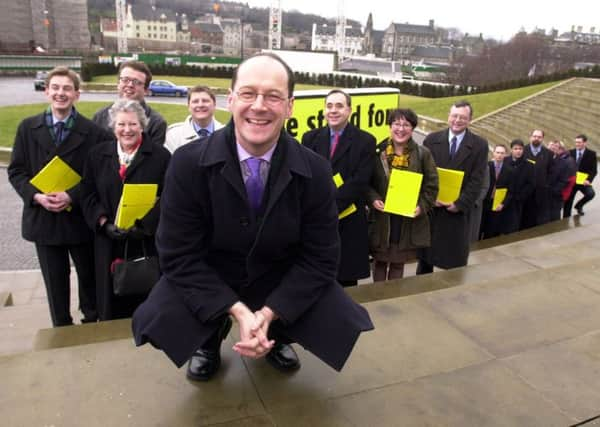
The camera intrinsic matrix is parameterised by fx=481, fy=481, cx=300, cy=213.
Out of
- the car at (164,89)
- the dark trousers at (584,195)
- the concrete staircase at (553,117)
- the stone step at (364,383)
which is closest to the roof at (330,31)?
the car at (164,89)

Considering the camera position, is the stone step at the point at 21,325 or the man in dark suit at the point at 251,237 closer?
the man in dark suit at the point at 251,237

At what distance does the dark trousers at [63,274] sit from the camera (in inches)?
148

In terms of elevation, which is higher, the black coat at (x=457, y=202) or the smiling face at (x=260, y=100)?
the smiling face at (x=260, y=100)

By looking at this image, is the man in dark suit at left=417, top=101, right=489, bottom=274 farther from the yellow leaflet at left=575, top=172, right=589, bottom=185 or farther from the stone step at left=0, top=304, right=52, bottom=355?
the yellow leaflet at left=575, top=172, right=589, bottom=185

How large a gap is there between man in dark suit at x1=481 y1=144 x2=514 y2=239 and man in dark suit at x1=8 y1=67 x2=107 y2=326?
18.3 ft

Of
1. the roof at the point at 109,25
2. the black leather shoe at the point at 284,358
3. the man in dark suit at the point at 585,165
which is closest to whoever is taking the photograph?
the black leather shoe at the point at 284,358

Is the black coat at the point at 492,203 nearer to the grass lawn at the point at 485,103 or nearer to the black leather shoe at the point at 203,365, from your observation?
the black leather shoe at the point at 203,365

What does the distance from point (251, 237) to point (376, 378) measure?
108 cm

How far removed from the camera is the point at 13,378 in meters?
2.43

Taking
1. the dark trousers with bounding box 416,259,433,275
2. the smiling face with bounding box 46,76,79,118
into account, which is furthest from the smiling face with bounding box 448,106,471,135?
the smiling face with bounding box 46,76,79,118

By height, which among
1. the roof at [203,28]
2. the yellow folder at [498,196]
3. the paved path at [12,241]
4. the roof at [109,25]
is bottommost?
the paved path at [12,241]

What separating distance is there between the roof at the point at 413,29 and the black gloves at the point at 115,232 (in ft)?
480

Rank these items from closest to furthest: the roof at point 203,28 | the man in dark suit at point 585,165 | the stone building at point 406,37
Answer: the man in dark suit at point 585,165 < the roof at point 203,28 < the stone building at point 406,37

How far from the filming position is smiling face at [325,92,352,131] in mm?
4137
